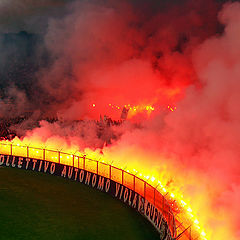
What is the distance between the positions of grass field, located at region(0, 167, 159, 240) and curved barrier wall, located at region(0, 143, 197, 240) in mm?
518

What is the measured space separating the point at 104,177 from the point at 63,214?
457 cm

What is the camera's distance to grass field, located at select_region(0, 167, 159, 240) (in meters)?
16.2

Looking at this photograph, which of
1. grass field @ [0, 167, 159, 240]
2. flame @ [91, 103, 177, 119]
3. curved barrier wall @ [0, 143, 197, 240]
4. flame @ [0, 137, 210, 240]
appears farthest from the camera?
flame @ [91, 103, 177, 119]

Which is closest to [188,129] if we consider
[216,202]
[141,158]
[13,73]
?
[141,158]

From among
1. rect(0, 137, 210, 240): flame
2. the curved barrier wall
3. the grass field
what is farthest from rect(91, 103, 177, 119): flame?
the grass field

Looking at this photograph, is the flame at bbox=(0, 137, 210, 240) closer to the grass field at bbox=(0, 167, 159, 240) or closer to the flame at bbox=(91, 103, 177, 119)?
the grass field at bbox=(0, 167, 159, 240)

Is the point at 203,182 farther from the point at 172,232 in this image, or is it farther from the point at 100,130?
the point at 100,130

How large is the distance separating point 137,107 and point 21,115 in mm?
19009

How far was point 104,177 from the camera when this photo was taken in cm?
2227

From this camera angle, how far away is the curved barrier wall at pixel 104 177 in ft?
54.0

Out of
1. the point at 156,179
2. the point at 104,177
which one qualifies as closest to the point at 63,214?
the point at 104,177

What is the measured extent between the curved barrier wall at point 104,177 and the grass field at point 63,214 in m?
0.52

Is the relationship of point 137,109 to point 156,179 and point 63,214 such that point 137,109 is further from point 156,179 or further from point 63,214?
point 63,214

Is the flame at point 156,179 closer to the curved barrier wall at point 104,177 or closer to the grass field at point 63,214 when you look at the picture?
the curved barrier wall at point 104,177
